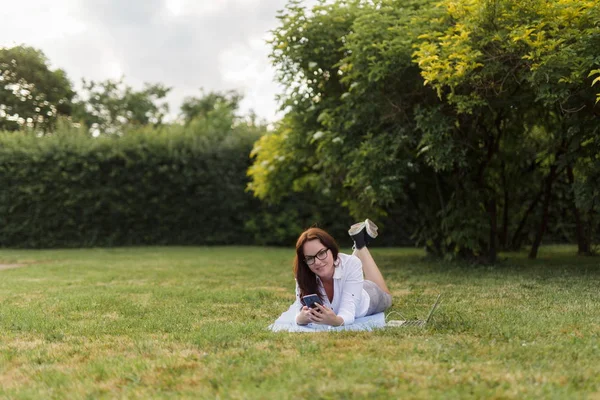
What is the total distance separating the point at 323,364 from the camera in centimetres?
411

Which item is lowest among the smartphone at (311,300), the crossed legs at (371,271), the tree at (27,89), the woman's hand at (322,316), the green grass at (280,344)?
the green grass at (280,344)

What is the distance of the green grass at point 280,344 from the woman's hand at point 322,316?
0.55ft

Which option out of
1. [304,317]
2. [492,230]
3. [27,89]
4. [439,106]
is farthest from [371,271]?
[27,89]

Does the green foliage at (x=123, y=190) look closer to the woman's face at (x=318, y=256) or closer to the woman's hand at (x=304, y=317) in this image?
the woman's face at (x=318, y=256)

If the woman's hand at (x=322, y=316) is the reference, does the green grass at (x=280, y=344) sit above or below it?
below

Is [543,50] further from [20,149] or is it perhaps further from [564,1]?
[20,149]

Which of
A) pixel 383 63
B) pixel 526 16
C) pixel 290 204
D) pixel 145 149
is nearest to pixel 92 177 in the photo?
pixel 145 149

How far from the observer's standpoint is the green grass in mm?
3674

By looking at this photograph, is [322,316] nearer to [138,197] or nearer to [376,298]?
[376,298]

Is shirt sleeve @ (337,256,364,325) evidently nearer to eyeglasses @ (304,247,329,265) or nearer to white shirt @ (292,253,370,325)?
white shirt @ (292,253,370,325)

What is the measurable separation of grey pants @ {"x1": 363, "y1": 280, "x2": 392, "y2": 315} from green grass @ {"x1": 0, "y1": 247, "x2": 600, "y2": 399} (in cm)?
28

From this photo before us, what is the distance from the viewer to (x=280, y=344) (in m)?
4.82

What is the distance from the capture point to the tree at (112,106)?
3397cm

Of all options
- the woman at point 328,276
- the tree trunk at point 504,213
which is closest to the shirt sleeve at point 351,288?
the woman at point 328,276
